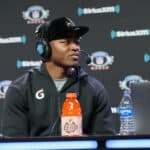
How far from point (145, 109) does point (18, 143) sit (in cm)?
58

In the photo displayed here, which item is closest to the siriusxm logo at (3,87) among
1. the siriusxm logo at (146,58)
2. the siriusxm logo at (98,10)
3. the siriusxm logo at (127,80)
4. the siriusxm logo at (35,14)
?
the siriusxm logo at (35,14)

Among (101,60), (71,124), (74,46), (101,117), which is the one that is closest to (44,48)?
(74,46)

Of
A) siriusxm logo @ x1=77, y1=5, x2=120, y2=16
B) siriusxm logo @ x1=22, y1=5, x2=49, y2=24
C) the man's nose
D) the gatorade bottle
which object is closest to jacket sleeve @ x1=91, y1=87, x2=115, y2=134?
the man's nose

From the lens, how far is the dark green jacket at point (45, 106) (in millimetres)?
1850

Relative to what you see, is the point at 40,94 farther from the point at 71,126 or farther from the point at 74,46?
the point at 71,126

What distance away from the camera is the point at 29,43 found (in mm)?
3842

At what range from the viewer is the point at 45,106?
1876 mm

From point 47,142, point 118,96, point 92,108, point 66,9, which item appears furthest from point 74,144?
point 66,9

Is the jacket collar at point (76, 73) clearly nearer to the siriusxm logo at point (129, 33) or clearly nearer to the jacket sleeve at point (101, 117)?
the jacket sleeve at point (101, 117)

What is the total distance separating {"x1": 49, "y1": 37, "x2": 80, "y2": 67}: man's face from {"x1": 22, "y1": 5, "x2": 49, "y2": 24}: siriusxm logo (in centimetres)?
189

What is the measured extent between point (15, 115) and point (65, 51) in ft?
1.14

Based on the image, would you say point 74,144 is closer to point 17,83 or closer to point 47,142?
point 47,142

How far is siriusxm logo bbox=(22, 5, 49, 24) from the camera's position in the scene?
3.83 metres

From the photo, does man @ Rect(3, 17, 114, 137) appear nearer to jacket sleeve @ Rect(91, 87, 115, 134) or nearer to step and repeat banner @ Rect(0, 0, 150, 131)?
jacket sleeve @ Rect(91, 87, 115, 134)
